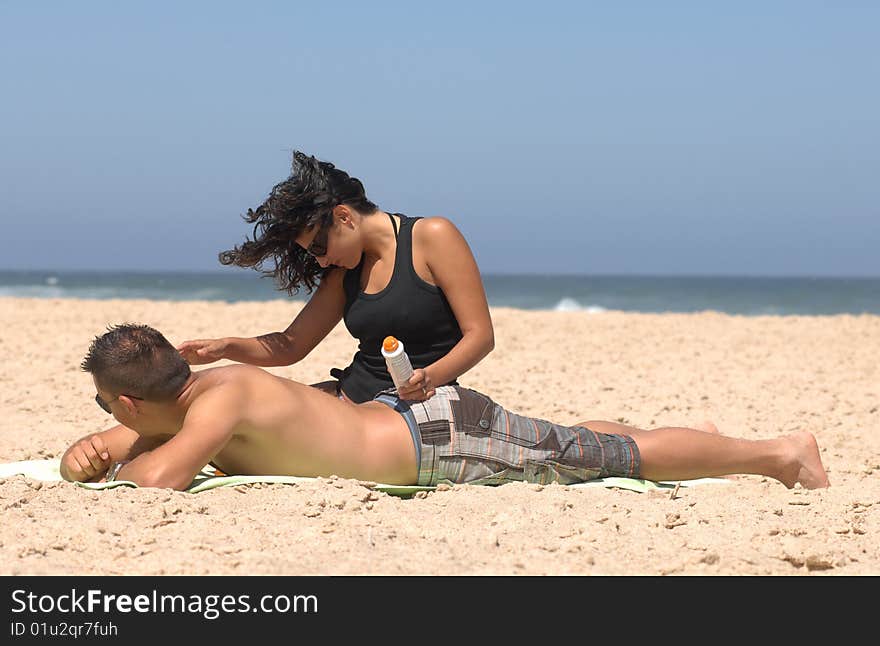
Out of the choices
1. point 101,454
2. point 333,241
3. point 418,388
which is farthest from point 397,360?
point 101,454

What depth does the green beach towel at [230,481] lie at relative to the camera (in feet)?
11.8

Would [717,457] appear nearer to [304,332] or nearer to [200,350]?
[304,332]

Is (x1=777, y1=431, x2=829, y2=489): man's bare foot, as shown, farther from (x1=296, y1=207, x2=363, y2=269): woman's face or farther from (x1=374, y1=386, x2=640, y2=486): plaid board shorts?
(x1=296, y1=207, x2=363, y2=269): woman's face

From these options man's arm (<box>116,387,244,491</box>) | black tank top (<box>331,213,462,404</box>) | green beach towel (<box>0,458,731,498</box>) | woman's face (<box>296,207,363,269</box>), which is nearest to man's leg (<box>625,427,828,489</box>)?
green beach towel (<box>0,458,731,498</box>)

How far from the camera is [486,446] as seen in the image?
12.5 feet

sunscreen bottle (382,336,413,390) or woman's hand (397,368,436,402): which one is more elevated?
sunscreen bottle (382,336,413,390)

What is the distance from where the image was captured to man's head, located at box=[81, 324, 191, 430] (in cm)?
344

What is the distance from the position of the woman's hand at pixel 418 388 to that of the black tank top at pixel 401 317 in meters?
0.35

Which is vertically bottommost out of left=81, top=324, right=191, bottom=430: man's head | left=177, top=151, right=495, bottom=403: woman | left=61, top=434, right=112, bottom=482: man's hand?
left=61, top=434, right=112, bottom=482: man's hand

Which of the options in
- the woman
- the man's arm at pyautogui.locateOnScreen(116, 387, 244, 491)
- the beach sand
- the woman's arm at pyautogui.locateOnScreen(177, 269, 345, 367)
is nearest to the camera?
the beach sand

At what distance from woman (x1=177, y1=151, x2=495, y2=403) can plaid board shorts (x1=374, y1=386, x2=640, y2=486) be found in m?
0.11
